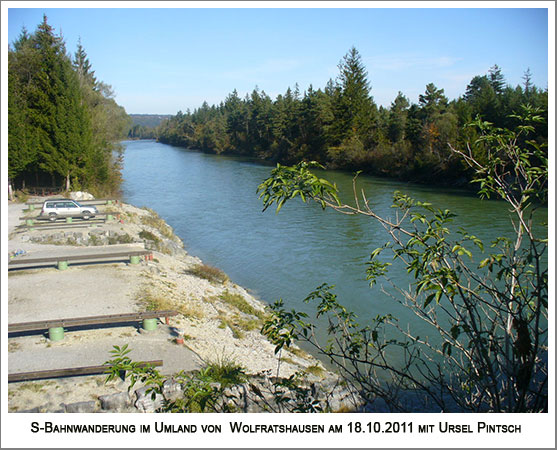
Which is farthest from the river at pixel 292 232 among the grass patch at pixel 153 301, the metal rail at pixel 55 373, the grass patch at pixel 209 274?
the metal rail at pixel 55 373

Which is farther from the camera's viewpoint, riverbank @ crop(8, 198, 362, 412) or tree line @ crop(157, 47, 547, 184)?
tree line @ crop(157, 47, 547, 184)

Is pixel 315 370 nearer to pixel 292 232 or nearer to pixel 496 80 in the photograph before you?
pixel 292 232

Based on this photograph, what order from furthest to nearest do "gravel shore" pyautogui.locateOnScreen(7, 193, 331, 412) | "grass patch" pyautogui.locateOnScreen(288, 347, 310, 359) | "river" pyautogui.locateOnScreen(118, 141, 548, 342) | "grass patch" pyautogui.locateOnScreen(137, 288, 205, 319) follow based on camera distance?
"river" pyautogui.locateOnScreen(118, 141, 548, 342)
"grass patch" pyautogui.locateOnScreen(137, 288, 205, 319)
"grass patch" pyautogui.locateOnScreen(288, 347, 310, 359)
"gravel shore" pyautogui.locateOnScreen(7, 193, 331, 412)

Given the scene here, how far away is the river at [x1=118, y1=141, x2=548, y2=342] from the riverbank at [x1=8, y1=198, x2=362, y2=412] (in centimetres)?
204

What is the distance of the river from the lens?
13133 millimetres

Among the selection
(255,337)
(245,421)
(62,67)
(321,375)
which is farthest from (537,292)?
(62,67)

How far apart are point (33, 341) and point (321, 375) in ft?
16.3

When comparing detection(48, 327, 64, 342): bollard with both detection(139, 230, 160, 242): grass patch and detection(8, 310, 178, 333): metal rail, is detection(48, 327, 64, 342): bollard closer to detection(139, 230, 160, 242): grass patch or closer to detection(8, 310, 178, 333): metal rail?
detection(8, 310, 178, 333): metal rail

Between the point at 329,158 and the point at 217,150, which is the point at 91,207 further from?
the point at 217,150

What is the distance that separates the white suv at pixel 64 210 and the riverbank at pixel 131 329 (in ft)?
9.82

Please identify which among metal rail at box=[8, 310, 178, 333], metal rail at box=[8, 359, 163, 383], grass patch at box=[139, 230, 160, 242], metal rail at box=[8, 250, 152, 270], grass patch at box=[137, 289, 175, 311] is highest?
metal rail at box=[8, 250, 152, 270]

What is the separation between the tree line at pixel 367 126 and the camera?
79.7 feet

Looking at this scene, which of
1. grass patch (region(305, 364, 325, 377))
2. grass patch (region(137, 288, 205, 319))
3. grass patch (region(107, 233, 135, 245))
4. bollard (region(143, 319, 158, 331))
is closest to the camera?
grass patch (region(305, 364, 325, 377))

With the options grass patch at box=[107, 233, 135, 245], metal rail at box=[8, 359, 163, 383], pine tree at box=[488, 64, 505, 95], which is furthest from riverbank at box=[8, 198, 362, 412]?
pine tree at box=[488, 64, 505, 95]
